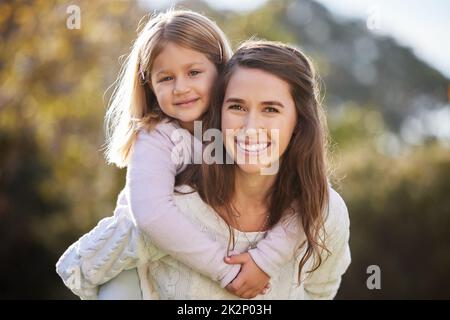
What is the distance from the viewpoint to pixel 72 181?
11.1 meters

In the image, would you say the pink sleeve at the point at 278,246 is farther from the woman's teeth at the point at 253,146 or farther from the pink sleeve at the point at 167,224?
the woman's teeth at the point at 253,146

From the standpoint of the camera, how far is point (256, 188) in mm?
2996

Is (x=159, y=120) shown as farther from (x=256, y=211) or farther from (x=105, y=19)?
(x=105, y=19)

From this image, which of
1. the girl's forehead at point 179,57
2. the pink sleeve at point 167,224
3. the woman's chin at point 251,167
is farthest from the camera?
the girl's forehead at point 179,57

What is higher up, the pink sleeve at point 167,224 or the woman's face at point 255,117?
the woman's face at point 255,117

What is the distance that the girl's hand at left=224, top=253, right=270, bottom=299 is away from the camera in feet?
9.10

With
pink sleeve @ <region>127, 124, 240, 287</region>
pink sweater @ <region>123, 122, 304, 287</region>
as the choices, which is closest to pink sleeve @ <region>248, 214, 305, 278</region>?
pink sweater @ <region>123, 122, 304, 287</region>

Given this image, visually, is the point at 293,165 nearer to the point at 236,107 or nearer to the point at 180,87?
the point at 236,107

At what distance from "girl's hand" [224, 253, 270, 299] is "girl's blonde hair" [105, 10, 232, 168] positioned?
698 millimetres

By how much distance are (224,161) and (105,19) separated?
24.9ft

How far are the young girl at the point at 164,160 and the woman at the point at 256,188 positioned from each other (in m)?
0.03

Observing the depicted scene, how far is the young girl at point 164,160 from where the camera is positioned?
2.76 meters

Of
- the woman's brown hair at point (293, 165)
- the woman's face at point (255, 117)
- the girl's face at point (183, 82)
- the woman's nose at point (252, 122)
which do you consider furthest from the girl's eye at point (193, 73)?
the woman's nose at point (252, 122)

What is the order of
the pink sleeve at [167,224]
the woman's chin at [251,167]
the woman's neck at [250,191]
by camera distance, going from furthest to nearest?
the woman's neck at [250,191]
the woman's chin at [251,167]
the pink sleeve at [167,224]
